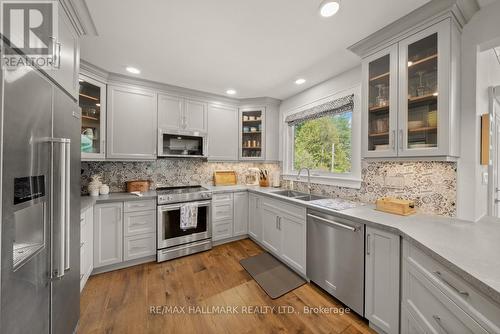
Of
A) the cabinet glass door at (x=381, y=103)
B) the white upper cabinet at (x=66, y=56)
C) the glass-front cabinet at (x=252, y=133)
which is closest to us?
the white upper cabinet at (x=66, y=56)

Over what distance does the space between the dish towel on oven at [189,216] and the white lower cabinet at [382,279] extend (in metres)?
2.15

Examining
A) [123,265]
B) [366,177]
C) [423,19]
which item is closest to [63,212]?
[123,265]

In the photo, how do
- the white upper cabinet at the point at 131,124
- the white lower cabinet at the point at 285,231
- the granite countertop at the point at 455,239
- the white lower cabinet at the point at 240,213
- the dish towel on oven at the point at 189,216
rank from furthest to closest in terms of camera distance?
the white lower cabinet at the point at 240,213
the dish towel on oven at the point at 189,216
the white upper cabinet at the point at 131,124
the white lower cabinet at the point at 285,231
the granite countertop at the point at 455,239

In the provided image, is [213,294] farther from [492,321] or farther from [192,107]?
[192,107]

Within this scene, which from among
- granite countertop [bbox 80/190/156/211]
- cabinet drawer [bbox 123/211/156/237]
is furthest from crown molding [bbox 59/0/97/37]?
cabinet drawer [bbox 123/211/156/237]

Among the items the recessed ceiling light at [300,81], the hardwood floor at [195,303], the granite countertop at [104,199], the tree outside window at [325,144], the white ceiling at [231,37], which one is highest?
the recessed ceiling light at [300,81]

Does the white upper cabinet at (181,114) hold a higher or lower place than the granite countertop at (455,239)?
higher

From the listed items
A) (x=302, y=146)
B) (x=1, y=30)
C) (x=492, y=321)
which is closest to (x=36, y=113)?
(x=1, y=30)

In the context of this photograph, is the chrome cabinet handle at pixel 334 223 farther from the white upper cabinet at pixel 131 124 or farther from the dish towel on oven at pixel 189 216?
the white upper cabinet at pixel 131 124

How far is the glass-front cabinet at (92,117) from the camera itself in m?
2.29

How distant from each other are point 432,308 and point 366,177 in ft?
4.49

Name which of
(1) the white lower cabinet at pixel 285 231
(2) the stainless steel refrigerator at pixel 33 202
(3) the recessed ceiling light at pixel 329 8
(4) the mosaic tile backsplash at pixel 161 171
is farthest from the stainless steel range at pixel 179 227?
(3) the recessed ceiling light at pixel 329 8

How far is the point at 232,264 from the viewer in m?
2.51

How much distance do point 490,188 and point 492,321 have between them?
1.60 m
